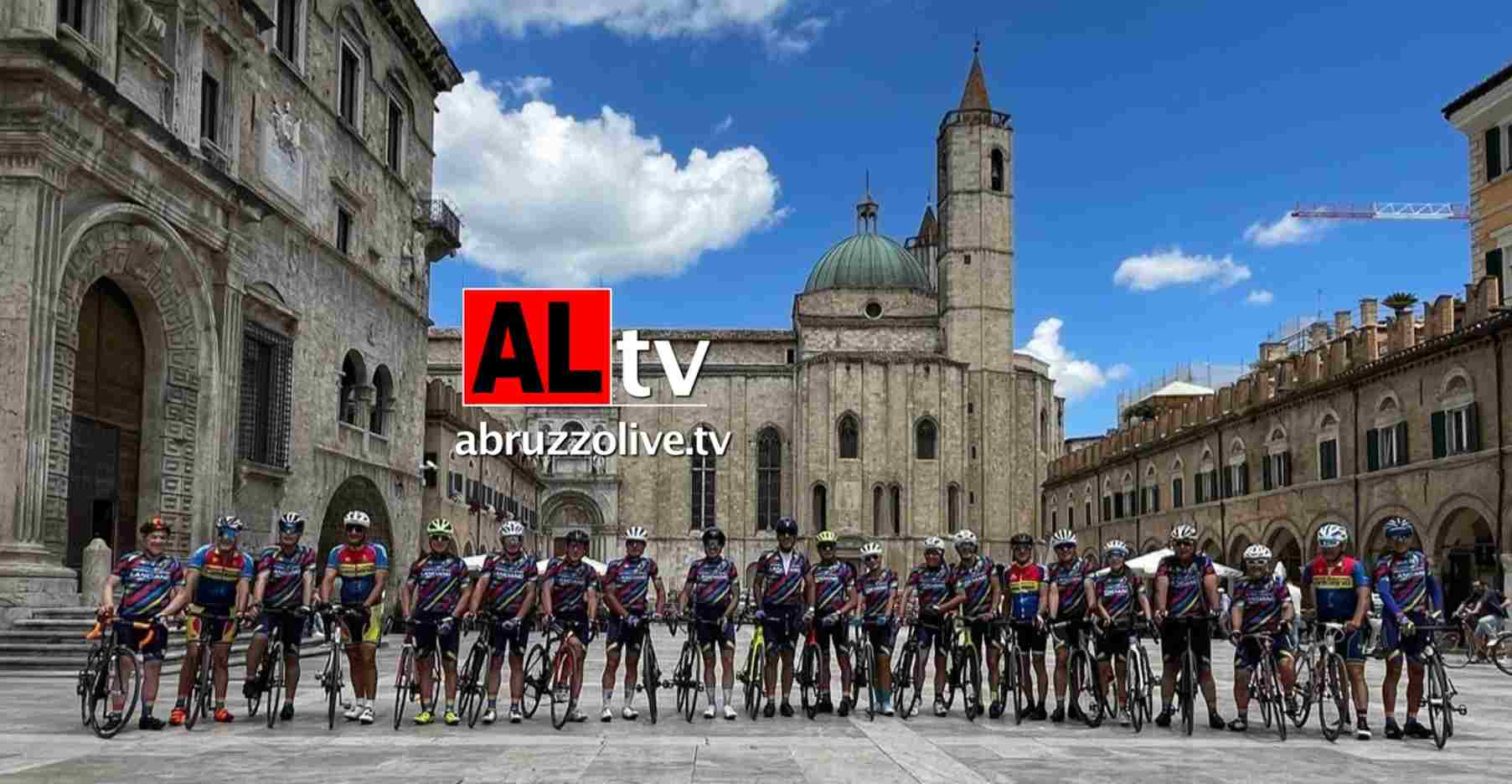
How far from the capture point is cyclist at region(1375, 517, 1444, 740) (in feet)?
43.0

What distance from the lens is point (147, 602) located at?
12.6 metres

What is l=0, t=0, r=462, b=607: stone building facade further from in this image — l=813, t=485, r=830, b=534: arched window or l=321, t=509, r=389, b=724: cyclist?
l=813, t=485, r=830, b=534: arched window

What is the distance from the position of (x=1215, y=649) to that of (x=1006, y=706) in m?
19.3

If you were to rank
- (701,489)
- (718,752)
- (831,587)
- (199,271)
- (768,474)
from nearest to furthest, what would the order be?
(718,752) → (831,587) → (199,271) → (701,489) → (768,474)

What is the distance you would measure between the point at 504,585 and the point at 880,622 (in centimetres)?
387

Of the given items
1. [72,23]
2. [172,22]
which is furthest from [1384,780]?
[172,22]

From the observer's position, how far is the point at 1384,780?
1037 cm

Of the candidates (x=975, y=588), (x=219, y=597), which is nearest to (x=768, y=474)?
(x=975, y=588)

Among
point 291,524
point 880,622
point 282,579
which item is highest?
point 291,524

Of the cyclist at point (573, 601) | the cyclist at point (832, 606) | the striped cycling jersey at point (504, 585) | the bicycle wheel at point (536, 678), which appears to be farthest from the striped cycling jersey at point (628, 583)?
the cyclist at point (832, 606)

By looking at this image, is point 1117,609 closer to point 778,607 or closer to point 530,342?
point 778,607

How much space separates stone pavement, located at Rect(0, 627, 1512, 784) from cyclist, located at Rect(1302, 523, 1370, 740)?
0.51 metres

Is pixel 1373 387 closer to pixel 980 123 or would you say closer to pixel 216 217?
pixel 216 217

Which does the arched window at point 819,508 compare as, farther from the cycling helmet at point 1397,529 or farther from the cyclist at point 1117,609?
the cycling helmet at point 1397,529
